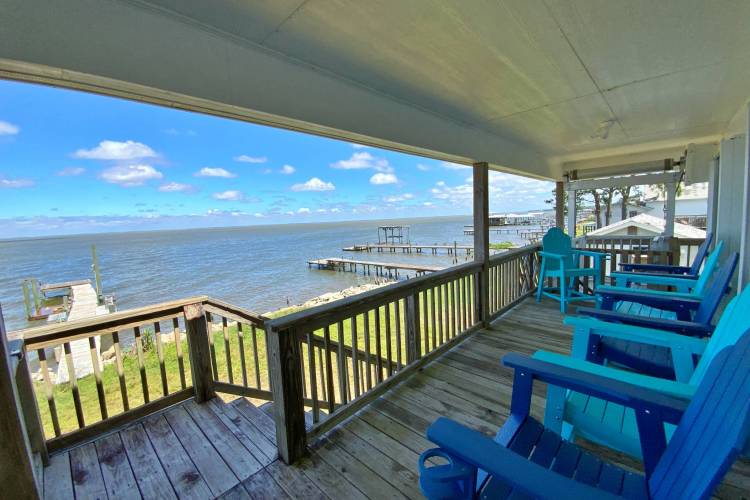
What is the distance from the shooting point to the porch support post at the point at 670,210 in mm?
4648

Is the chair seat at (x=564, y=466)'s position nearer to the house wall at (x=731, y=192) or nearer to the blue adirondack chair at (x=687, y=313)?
the blue adirondack chair at (x=687, y=313)

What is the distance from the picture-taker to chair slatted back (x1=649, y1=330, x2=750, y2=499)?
666mm

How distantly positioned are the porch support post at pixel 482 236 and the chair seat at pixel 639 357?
161cm

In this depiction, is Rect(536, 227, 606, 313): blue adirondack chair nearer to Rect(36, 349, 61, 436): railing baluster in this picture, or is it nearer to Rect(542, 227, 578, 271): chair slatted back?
Rect(542, 227, 578, 271): chair slatted back

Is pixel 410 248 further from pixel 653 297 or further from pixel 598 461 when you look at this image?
pixel 598 461

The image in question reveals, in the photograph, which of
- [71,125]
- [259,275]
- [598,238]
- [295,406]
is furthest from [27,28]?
[71,125]

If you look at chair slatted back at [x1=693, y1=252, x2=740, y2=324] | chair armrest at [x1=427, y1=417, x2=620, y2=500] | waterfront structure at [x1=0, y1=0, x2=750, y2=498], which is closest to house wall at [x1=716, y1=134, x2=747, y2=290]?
waterfront structure at [x1=0, y1=0, x2=750, y2=498]

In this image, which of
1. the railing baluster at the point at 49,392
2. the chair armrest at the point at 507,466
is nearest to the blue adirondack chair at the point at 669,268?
the chair armrest at the point at 507,466

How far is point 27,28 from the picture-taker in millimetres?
1100

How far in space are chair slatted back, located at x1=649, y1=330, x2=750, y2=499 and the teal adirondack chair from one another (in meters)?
0.27

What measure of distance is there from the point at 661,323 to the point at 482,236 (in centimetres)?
188

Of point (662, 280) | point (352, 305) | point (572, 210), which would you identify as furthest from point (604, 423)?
point (572, 210)

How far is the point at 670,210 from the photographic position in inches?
184

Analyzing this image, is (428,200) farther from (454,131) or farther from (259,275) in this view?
(454,131)
